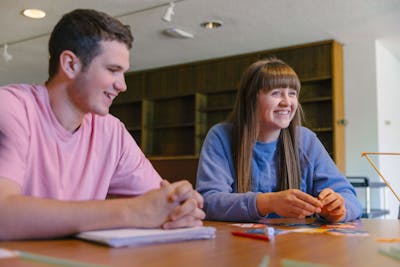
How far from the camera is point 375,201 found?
5.48 m

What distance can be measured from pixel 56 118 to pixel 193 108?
573cm

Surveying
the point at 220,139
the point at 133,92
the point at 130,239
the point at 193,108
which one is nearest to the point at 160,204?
the point at 130,239

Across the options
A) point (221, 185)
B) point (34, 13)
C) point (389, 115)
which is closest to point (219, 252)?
point (221, 185)

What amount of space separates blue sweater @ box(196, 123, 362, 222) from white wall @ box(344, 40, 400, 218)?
3956 mm

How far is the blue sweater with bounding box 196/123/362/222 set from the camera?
1563 millimetres

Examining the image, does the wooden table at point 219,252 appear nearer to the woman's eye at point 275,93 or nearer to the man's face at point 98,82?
the man's face at point 98,82

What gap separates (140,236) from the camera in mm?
811

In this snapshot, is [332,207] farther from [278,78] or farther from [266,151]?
[278,78]

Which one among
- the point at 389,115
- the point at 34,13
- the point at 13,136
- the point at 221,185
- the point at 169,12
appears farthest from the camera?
the point at 389,115

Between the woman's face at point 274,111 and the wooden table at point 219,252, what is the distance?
85cm

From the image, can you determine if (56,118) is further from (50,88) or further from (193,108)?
(193,108)

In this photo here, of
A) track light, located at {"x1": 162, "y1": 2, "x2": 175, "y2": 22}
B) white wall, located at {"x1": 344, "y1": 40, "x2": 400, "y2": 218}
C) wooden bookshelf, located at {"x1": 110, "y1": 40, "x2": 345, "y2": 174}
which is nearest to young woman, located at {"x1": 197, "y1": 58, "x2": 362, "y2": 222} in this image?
track light, located at {"x1": 162, "y1": 2, "x2": 175, "y2": 22}

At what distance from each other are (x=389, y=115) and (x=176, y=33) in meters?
2.95

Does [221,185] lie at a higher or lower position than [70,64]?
lower
